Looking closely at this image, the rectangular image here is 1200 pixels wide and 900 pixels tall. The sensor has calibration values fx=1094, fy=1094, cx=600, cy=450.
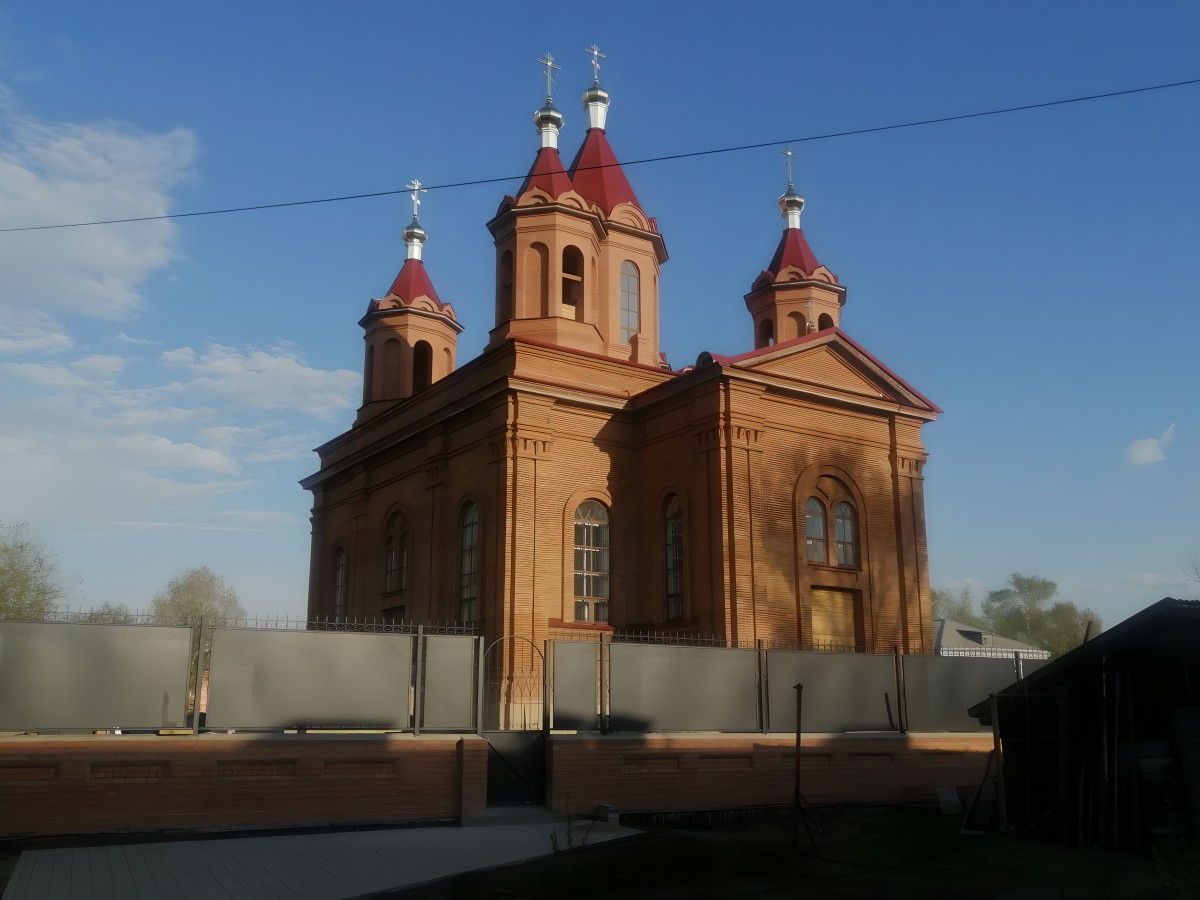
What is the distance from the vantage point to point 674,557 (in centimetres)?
2023

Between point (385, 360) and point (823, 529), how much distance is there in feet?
43.5

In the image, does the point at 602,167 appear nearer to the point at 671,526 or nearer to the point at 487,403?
the point at 487,403

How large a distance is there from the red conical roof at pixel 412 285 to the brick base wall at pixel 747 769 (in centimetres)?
1747

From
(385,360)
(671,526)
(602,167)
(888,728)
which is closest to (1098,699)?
(888,728)

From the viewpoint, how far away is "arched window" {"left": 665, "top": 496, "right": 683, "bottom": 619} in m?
20.0

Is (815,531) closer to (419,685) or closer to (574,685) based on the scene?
(574,685)

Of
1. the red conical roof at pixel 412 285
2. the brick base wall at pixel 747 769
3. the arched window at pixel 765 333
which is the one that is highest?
the red conical roof at pixel 412 285

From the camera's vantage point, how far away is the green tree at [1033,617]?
2712 inches

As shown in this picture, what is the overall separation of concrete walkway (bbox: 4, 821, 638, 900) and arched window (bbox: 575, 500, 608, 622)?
7.87 m

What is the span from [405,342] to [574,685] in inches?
643

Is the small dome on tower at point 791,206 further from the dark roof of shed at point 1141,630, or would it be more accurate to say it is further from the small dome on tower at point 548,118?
the dark roof of shed at point 1141,630

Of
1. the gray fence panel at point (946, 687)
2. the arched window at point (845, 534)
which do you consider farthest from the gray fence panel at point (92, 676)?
the arched window at point (845, 534)

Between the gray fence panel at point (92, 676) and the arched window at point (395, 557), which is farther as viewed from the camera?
the arched window at point (395, 557)

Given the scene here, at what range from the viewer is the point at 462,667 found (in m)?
13.5
